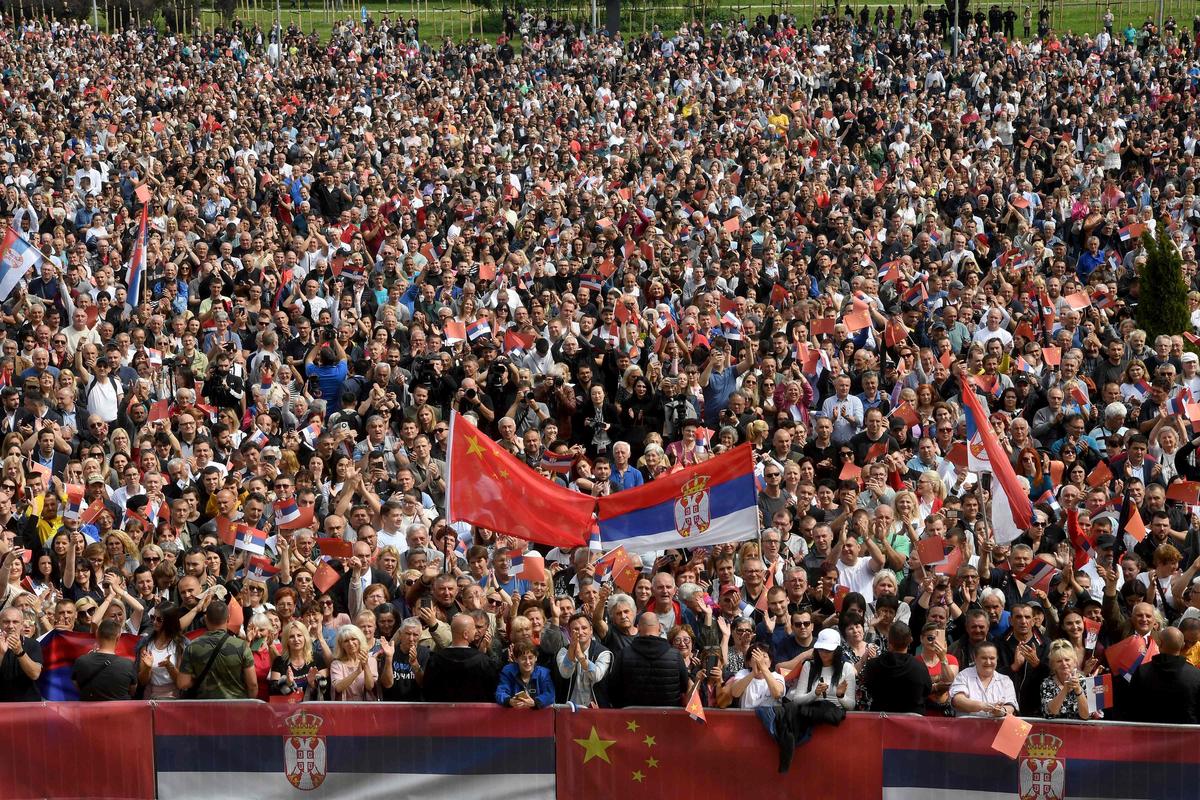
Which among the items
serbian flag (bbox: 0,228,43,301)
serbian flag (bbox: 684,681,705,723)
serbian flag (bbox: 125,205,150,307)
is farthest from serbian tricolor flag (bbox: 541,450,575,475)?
serbian flag (bbox: 0,228,43,301)

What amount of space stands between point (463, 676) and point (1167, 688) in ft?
11.9

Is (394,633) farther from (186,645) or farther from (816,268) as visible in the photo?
(816,268)

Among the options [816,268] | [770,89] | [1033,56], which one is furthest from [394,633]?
[1033,56]

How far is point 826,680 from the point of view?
965 centimetres

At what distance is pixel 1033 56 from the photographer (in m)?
35.9

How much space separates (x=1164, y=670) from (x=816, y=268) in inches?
444

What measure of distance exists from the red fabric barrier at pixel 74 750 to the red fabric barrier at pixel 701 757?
7.33 feet

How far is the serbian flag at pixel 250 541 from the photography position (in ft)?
40.1

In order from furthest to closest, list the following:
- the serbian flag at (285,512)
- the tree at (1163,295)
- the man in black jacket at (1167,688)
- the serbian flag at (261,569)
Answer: the tree at (1163,295)
the serbian flag at (285,512)
the serbian flag at (261,569)
the man in black jacket at (1167,688)

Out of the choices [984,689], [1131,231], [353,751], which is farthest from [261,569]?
[1131,231]

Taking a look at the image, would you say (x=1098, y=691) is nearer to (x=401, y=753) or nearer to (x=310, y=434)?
(x=401, y=753)

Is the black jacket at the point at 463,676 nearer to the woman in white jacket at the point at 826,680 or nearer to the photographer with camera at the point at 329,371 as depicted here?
the woman in white jacket at the point at 826,680

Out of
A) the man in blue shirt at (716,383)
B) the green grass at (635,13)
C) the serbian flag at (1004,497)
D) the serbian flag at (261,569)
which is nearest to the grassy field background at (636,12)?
the green grass at (635,13)

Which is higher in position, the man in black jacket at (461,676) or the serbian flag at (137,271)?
the serbian flag at (137,271)
